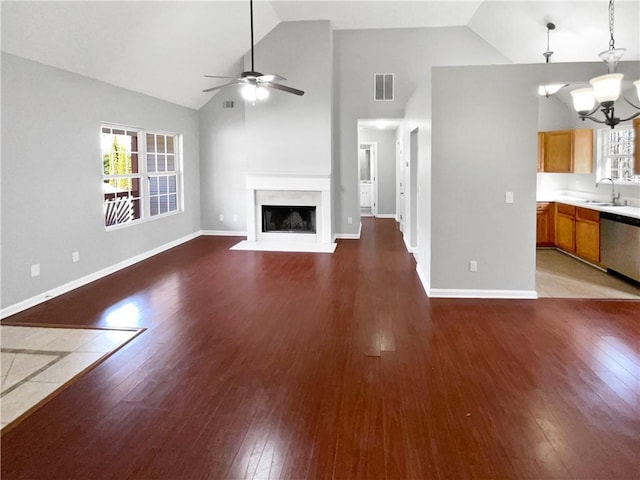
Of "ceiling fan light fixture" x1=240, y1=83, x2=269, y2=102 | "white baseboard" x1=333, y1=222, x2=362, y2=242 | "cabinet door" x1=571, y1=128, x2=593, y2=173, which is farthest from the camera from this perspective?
"white baseboard" x1=333, y1=222, x2=362, y2=242

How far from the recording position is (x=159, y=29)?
581cm

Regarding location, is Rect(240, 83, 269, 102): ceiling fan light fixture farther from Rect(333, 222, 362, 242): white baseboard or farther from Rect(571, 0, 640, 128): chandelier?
Rect(333, 222, 362, 242): white baseboard

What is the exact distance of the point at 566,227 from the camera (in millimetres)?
7133

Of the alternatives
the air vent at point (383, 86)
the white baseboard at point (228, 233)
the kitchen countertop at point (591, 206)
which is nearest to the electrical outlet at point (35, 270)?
the white baseboard at point (228, 233)

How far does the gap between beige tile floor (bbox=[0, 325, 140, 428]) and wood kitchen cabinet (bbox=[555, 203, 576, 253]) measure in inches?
237

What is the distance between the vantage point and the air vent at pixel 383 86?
863cm

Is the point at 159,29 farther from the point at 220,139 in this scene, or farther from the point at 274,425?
the point at 274,425

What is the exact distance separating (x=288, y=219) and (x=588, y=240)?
4.89 metres

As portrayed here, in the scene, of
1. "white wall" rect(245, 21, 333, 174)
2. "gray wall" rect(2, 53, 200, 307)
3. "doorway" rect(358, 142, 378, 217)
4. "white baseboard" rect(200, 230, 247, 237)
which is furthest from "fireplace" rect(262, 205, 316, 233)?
"doorway" rect(358, 142, 378, 217)

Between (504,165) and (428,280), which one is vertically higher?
(504,165)

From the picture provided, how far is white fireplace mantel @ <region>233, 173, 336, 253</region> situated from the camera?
325 inches

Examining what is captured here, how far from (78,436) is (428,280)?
12.5ft

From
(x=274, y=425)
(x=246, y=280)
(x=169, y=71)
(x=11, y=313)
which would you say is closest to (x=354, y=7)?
(x=169, y=71)

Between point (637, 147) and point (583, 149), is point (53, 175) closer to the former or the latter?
point (637, 147)
